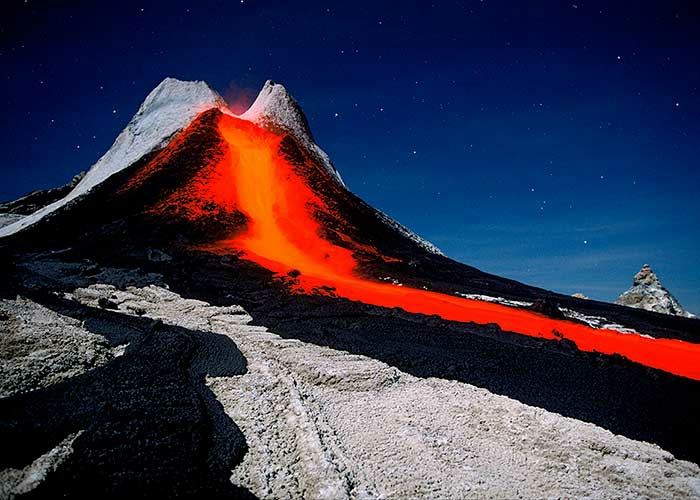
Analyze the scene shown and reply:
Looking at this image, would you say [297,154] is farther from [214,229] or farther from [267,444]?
[267,444]

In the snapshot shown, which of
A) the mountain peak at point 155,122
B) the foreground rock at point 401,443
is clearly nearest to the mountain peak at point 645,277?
the foreground rock at point 401,443

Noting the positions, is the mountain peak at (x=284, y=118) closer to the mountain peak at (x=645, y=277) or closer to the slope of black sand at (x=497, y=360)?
the slope of black sand at (x=497, y=360)

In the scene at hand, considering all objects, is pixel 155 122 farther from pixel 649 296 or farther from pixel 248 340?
pixel 649 296

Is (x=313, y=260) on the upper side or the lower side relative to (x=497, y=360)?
upper

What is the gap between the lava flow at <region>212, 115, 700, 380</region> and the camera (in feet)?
32.0

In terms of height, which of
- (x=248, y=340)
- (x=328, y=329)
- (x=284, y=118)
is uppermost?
(x=284, y=118)

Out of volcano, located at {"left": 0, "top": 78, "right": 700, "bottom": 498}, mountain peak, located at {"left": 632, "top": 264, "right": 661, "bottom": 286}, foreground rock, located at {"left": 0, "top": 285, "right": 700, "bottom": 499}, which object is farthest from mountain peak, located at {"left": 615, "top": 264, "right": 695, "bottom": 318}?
foreground rock, located at {"left": 0, "top": 285, "right": 700, "bottom": 499}

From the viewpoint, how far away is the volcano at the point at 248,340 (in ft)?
11.5

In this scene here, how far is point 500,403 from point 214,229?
16807mm

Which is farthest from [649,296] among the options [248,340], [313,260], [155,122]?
[155,122]

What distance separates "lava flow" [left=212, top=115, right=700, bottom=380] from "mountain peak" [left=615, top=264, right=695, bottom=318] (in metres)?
22.6

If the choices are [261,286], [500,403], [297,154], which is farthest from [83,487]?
[297,154]

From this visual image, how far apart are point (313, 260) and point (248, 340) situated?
10197 millimetres

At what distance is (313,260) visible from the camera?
17312 mm
